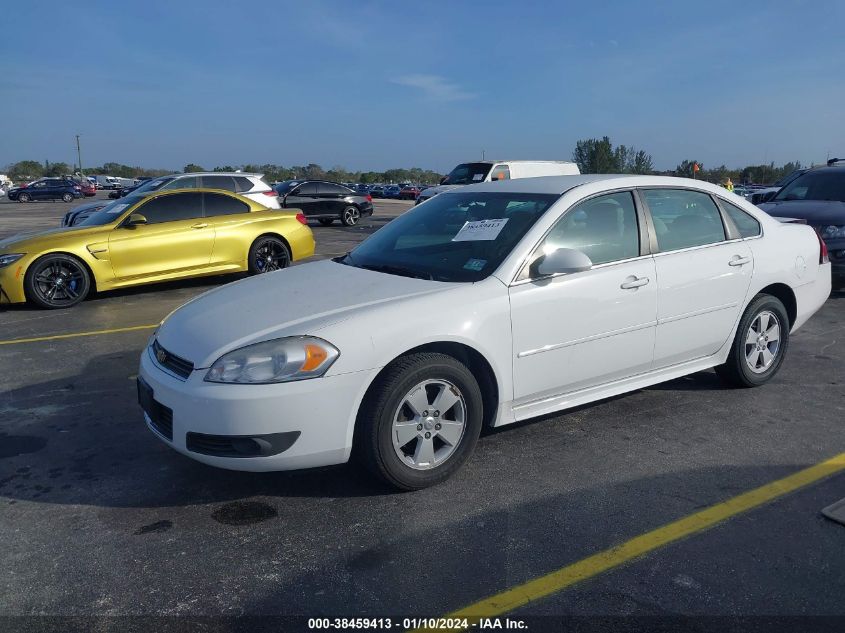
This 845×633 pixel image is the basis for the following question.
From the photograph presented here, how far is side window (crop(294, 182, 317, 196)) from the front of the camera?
2205 cm

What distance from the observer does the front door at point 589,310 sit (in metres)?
3.91

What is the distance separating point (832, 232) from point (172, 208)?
833cm

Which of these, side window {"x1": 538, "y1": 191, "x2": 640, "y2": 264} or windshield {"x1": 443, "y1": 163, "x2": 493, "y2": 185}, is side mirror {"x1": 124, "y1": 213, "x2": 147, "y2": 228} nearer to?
side window {"x1": 538, "y1": 191, "x2": 640, "y2": 264}

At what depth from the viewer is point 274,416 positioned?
326 cm

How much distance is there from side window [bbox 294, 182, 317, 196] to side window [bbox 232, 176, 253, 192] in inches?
296

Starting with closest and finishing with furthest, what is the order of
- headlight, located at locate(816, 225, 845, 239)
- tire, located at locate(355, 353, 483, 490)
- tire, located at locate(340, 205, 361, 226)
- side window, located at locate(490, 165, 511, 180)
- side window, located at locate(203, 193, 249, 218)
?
tire, located at locate(355, 353, 483, 490) < headlight, located at locate(816, 225, 845, 239) < side window, located at locate(203, 193, 249, 218) < side window, located at locate(490, 165, 511, 180) < tire, located at locate(340, 205, 361, 226)

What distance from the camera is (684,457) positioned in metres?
4.07

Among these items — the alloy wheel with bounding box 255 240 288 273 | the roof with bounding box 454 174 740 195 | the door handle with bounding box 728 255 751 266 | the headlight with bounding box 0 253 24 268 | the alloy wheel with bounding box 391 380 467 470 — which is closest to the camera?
the alloy wheel with bounding box 391 380 467 470

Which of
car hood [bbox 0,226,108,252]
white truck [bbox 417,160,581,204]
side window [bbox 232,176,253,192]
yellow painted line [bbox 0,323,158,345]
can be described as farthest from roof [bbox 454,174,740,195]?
white truck [bbox 417,160,581,204]

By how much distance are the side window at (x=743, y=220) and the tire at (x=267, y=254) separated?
6.78 m

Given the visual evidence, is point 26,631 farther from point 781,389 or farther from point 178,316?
point 781,389

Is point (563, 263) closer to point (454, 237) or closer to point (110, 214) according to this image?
point (454, 237)

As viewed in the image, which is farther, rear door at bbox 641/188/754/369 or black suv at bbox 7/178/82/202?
black suv at bbox 7/178/82/202

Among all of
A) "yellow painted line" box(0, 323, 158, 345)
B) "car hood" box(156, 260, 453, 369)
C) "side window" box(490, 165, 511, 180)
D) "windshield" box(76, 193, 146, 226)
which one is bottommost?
"yellow painted line" box(0, 323, 158, 345)
